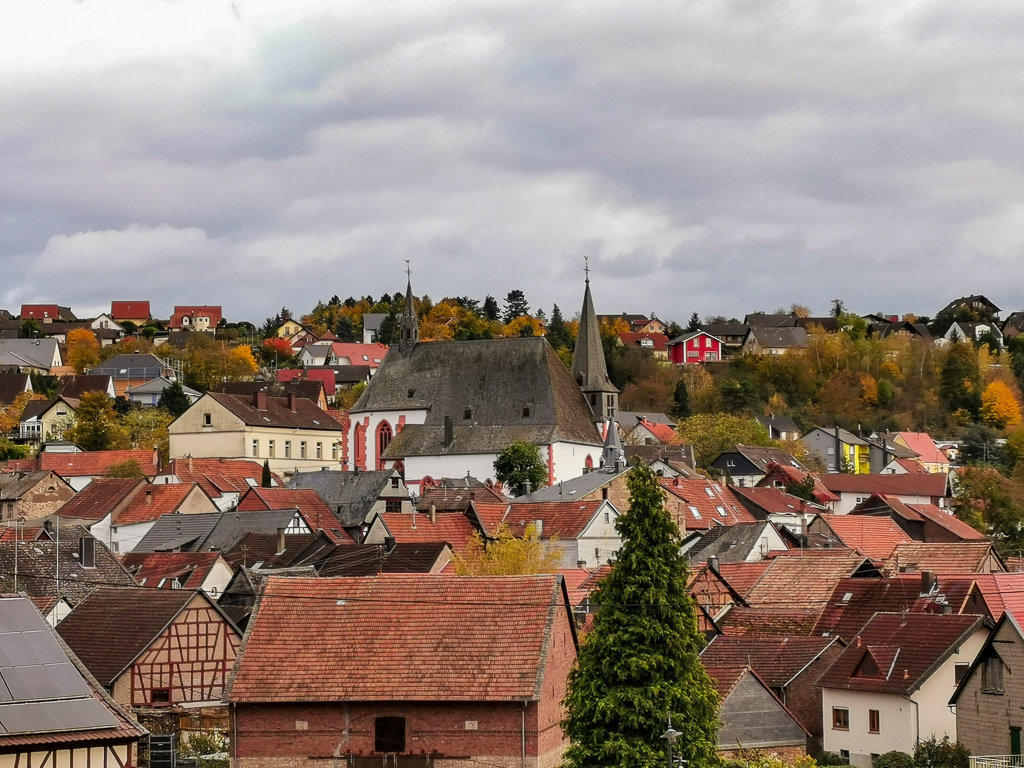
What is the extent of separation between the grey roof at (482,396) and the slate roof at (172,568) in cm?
3747

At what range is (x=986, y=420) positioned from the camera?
151 meters

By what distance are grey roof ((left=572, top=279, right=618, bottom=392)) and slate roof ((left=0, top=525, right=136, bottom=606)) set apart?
5213cm

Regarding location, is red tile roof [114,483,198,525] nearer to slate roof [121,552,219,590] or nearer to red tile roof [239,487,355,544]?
red tile roof [239,487,355,544]

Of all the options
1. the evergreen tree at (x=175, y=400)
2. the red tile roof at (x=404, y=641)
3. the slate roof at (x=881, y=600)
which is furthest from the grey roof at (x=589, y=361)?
the red tile roof at (x=404, y=641)

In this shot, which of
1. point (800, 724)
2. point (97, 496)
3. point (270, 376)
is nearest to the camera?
point (800, 724)

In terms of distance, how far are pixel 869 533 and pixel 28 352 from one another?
12618 cm

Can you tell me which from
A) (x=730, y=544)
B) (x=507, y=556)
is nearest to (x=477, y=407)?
(x=730, y=544)

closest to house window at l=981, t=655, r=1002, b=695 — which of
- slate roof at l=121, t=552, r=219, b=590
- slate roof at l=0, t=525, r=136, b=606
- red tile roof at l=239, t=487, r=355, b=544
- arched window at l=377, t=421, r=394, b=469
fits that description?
slate roof at l=0, t=525, r=136, b=606

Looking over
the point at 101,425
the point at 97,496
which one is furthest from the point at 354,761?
the point at 101,425

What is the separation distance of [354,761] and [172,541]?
39.1 m

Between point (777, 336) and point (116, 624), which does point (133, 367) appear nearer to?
point (777, 336)

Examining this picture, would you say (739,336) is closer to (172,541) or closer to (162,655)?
(172,541)

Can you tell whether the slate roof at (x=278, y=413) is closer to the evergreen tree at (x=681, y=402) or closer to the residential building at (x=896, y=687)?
the evergreen tree at (x=681, y=402)

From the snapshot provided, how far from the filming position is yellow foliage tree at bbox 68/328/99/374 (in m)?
177
